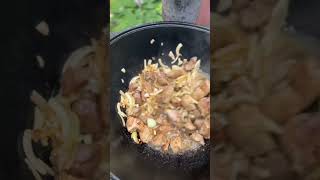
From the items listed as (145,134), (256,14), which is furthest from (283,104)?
(145,134)

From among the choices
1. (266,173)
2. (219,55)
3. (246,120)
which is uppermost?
(219,55)

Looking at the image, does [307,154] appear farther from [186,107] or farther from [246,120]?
[186,107]

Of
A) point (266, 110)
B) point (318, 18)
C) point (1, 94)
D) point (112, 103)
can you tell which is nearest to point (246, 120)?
point (266, 110)

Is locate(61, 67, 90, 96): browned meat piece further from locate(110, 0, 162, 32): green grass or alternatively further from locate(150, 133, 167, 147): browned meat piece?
locate(150, 133, 167, 147): browned meat piece

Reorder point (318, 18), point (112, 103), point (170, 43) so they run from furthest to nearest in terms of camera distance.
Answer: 1. point (170, 43)
2. point (112, 103)
3. point (318, 18)

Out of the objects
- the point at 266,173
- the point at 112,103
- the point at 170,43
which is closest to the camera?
the point at 266,173

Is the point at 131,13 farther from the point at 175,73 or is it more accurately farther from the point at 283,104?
the point at 283,104
